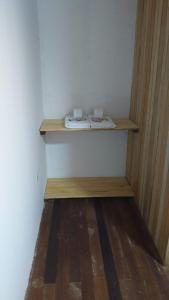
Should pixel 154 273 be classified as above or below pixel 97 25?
below

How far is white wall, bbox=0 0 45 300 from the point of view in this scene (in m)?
1.08

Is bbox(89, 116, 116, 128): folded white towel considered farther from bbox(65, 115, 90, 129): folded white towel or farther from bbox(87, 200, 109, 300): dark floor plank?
bbox(87, 200, 109, 300): dark floor plank

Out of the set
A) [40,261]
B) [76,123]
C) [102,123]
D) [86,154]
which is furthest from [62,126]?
[40,261]

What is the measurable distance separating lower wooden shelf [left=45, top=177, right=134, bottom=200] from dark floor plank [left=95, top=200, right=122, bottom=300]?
0.26 meters

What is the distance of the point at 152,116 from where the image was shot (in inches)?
73.4

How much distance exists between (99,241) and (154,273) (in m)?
0.47

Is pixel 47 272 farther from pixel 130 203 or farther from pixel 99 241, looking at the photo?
pixel 130 203

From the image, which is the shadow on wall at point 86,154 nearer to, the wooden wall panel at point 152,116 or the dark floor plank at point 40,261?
the wooden wall panel at point 152,116

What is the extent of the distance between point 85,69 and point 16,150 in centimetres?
137

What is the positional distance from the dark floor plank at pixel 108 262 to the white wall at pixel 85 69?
699 millimetres

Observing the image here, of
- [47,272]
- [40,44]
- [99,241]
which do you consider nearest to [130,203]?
[99,241]

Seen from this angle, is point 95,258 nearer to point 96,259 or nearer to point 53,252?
point 96,259

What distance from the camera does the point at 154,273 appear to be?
165cm

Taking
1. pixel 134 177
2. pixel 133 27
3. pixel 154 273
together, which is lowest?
pixel 154 273
